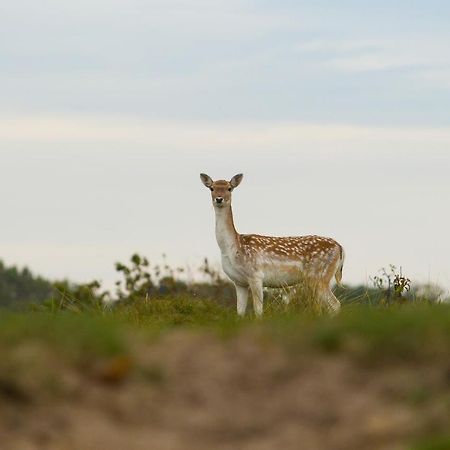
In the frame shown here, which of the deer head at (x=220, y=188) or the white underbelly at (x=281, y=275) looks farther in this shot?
the deer head at (x=220, y=188)

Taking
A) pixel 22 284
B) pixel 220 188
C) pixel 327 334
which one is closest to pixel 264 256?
pixel 220 188

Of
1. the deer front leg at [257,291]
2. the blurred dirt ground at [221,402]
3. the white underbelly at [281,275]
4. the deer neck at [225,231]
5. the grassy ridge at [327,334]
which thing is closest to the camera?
the blurred dirt ground at [221,402]

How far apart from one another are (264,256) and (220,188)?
136 centimetres

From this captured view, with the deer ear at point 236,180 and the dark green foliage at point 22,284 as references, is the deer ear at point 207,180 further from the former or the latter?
the dark green foliage at point 22,284

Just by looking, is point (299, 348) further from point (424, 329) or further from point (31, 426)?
point (31, 426)

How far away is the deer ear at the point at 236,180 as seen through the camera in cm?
2203

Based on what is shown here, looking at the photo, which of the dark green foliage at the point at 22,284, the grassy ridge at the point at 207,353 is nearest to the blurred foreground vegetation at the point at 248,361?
the grassy ridge at the point at 207,353

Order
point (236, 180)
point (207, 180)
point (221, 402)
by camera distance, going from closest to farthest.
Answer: point (221, 402), point (207, 180), point (236, 180)

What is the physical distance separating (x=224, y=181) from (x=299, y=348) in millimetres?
12981

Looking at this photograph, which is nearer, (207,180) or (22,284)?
(207,180)

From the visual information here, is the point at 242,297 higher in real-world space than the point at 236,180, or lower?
lower

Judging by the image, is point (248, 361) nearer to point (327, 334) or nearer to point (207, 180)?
point (327, 334)

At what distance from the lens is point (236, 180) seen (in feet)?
72.5

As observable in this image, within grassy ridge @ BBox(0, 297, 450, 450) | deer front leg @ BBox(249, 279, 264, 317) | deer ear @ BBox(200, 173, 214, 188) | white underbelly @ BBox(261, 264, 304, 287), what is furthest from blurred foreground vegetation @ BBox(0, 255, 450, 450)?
deer ear @ BBox(200, 173, 214, 188)
